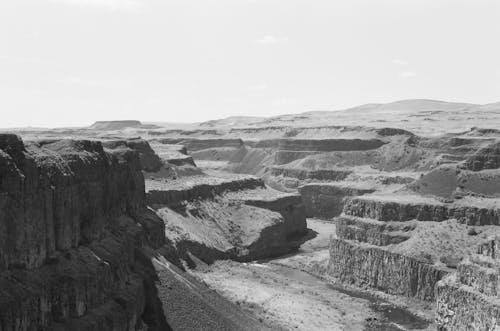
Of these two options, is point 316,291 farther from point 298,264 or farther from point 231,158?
point 231,158

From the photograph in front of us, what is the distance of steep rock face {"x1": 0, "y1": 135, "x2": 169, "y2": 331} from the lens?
130 ft

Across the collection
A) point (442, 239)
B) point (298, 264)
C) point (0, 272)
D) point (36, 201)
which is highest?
point (36, 201)

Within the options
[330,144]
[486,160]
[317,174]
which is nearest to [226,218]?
[486,160]

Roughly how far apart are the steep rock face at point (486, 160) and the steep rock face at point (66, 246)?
2021 inches

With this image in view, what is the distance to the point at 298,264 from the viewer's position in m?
100

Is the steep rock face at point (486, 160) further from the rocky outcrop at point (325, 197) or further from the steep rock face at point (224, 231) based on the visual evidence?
the rocky outcrop at point (325, 197)

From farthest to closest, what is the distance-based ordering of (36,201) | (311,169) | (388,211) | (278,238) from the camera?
1. (311,169)
2. (278,238)
3. (388,211)
4. (36,201)

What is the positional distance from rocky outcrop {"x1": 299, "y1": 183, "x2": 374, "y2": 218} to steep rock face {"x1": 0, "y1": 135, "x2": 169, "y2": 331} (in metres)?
80.8

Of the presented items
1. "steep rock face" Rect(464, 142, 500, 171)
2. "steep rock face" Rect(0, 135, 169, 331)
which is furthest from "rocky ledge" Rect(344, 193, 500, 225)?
"steep rock face" Rect(0, 135, 169, 331)

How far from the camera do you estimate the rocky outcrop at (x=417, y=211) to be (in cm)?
8362

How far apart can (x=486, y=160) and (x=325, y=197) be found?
51344mm

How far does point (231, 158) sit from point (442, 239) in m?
118

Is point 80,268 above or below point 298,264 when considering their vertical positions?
above

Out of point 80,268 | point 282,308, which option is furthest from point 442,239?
point 80,268
